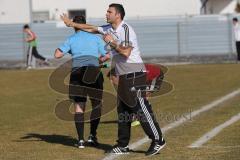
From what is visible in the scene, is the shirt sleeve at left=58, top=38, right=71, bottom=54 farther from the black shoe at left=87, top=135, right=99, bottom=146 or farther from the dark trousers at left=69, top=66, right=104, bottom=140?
the black shoe at left=87, top=135, right=99, bottom=146

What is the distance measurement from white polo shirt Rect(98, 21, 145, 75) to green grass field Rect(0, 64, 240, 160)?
115cm

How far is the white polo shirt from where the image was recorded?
9.12m

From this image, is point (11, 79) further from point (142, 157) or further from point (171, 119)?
point (142, 157)

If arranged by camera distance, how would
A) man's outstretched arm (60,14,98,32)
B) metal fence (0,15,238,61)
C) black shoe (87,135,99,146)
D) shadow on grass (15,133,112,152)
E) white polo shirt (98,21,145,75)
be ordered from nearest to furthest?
white polo shirt (98,21,145,75) < man's outstretched arm (60,14,98,32) < black shoe (87,135,99,146) < shadow on grass (15,133,112,152) < metal fence (0,15,238,61)

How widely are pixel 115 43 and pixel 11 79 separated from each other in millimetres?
16939

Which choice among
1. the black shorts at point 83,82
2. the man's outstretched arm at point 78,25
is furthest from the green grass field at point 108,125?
the man's outstretched arm at point 78,25

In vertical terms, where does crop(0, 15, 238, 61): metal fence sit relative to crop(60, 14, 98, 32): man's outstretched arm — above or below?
below

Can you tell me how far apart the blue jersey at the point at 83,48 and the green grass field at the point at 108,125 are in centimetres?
126

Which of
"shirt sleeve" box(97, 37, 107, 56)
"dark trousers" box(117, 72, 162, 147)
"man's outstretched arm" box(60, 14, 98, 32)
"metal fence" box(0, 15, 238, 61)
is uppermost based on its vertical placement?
"man's outstretched arm" box(60, 14, 98, 32)

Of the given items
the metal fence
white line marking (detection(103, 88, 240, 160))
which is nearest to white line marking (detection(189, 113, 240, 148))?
white line marking (detection(103, 88, 240, 160))

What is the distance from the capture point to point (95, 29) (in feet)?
31.2

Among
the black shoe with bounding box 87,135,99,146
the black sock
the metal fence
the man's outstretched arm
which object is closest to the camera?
the man's outstretched arm

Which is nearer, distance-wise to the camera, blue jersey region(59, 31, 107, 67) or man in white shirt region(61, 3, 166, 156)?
man in white shirt region(61, 3, 166, 156)

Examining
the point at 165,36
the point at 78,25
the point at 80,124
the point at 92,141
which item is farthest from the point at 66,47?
the point at 165,36
